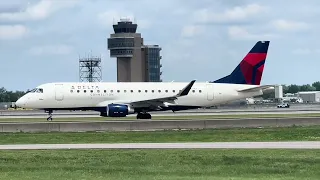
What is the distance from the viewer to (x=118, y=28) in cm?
17862

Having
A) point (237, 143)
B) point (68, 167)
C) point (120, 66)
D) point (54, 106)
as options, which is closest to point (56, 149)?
point (68, 167)

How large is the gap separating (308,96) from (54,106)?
456ft

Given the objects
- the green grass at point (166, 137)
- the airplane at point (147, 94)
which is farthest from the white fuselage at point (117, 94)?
the green grass at point (166, 137)

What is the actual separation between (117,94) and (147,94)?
2.54 metres

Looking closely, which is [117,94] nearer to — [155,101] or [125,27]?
[155,101]

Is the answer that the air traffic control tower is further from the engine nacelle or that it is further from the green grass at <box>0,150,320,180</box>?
the green grass at <box>0,150,320,180</box>

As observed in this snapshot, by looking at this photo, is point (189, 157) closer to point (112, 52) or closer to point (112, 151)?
point (112, 151)

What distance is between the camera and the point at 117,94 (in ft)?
178

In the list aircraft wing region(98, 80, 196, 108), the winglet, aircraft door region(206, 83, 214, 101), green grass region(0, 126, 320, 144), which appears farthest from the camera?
aircraft door region(206, 83, 214, 101)

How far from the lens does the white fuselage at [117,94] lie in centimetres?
5259

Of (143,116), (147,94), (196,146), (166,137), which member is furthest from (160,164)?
(147,94)

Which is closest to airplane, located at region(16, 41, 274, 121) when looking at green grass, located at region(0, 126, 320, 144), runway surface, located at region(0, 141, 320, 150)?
green grass, located at region(0, 126, 320, 144)

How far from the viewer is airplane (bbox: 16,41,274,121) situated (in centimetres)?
5250

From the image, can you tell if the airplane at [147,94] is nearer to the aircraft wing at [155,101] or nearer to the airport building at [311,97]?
the aircraft wing at [155,101]
